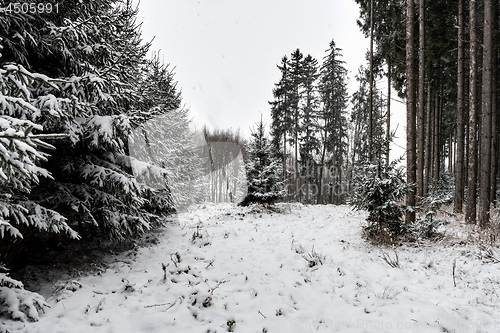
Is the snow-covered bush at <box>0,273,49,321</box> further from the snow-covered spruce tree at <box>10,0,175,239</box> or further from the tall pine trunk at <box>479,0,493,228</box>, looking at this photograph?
the tall pine trunk at <box>479,0,493,228</box>

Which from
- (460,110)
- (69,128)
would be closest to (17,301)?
(69,128)

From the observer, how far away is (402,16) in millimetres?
12859

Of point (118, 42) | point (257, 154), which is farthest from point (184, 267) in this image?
point (257, 154)

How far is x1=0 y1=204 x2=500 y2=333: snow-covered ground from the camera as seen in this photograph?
3738 mm

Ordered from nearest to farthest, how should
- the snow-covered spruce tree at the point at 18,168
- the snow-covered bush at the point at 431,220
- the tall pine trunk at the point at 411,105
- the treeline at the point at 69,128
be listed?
the snow-covered spruce tree at the point at 18,168
the treeline at the point at 69,128
the snow-covered bush at the point at 431,220
the tall pine trunk at the point at 411,105

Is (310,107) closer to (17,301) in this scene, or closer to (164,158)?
(164,158)

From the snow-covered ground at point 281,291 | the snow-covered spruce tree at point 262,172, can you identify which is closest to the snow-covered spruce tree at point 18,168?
the snow-covered ground at point 281,291

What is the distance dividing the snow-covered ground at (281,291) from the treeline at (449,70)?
7.48ft

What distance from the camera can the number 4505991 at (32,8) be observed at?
4.14m

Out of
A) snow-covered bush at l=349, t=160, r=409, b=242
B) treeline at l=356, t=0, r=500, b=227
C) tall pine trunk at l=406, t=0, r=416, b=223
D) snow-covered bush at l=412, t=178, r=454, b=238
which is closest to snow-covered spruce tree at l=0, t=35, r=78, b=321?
snow-covered bush at l=349, t=160, r=409, b=242

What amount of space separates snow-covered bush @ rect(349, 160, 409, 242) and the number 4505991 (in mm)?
8517

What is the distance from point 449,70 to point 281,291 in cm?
1566

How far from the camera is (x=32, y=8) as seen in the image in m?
4.48

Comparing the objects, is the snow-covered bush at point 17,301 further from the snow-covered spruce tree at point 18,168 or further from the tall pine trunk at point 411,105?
the tall pine trunk at point 411,105
